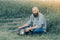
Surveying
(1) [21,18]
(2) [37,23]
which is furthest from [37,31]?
(1) [21,18]

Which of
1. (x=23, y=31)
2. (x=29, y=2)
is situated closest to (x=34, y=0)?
(x=29, y=2)

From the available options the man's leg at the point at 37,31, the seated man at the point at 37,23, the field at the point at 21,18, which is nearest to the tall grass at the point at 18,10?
the field at the point at 21,18

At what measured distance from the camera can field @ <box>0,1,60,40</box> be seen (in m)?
8.50

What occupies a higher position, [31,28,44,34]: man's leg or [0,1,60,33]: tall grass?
[0,1,60,33]: tall grass

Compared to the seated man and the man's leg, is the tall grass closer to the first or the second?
the seated man

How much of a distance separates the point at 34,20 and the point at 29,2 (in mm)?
3708

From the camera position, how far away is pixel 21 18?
37.2ft

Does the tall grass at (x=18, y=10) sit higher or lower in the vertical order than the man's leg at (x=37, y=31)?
higher

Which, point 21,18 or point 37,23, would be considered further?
point 21,18

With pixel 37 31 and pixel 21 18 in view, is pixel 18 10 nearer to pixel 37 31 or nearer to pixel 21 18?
pixel 21 18

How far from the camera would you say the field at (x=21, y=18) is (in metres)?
8.50

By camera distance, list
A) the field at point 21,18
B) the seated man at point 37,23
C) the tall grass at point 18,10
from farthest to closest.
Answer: the tall grass at point 18,10
the seated man at point 37,23
the field at point 21,18

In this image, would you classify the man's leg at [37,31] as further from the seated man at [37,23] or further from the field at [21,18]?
the field at [21,18]

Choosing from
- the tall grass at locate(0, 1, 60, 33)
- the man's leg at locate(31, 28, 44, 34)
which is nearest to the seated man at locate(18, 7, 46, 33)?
the man's leg at locate(31, 28, 44, 34)
